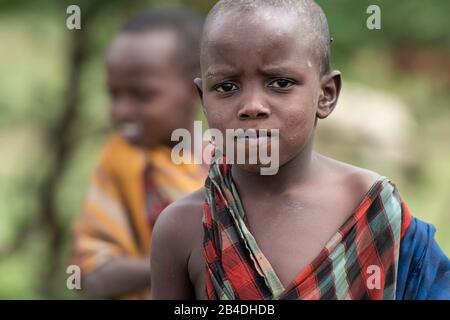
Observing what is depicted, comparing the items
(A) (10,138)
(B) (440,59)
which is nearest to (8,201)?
(A) (10,138)

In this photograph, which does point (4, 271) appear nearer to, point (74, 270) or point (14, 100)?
point (14, 100)

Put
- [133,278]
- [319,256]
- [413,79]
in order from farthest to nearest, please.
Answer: [413,79]
[133,278]
[319,256]

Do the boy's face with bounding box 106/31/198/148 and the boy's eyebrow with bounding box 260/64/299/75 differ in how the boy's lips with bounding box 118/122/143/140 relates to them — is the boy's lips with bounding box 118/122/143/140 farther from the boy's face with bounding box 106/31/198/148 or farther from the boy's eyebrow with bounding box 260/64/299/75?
the boy's eyebrow with bounding box 260/64/299/75

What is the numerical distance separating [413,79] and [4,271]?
2.89 m

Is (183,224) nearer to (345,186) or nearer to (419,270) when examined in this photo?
(345,186)

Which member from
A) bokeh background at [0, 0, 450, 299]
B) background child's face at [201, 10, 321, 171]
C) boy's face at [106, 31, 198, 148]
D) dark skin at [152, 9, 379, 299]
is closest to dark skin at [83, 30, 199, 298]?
boy's face at [106, 31, 198, 148]

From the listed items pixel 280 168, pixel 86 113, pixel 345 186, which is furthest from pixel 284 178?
pixel 86 113

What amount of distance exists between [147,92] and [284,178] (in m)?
1.59

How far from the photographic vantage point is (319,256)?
6.73 feet

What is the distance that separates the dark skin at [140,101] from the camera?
3.61 meters

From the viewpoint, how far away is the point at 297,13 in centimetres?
206

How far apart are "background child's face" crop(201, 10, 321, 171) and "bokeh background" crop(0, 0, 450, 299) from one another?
3.39 metres

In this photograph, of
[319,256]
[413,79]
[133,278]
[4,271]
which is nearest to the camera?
[319,256]

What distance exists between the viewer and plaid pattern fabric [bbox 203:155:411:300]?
2041 mm
